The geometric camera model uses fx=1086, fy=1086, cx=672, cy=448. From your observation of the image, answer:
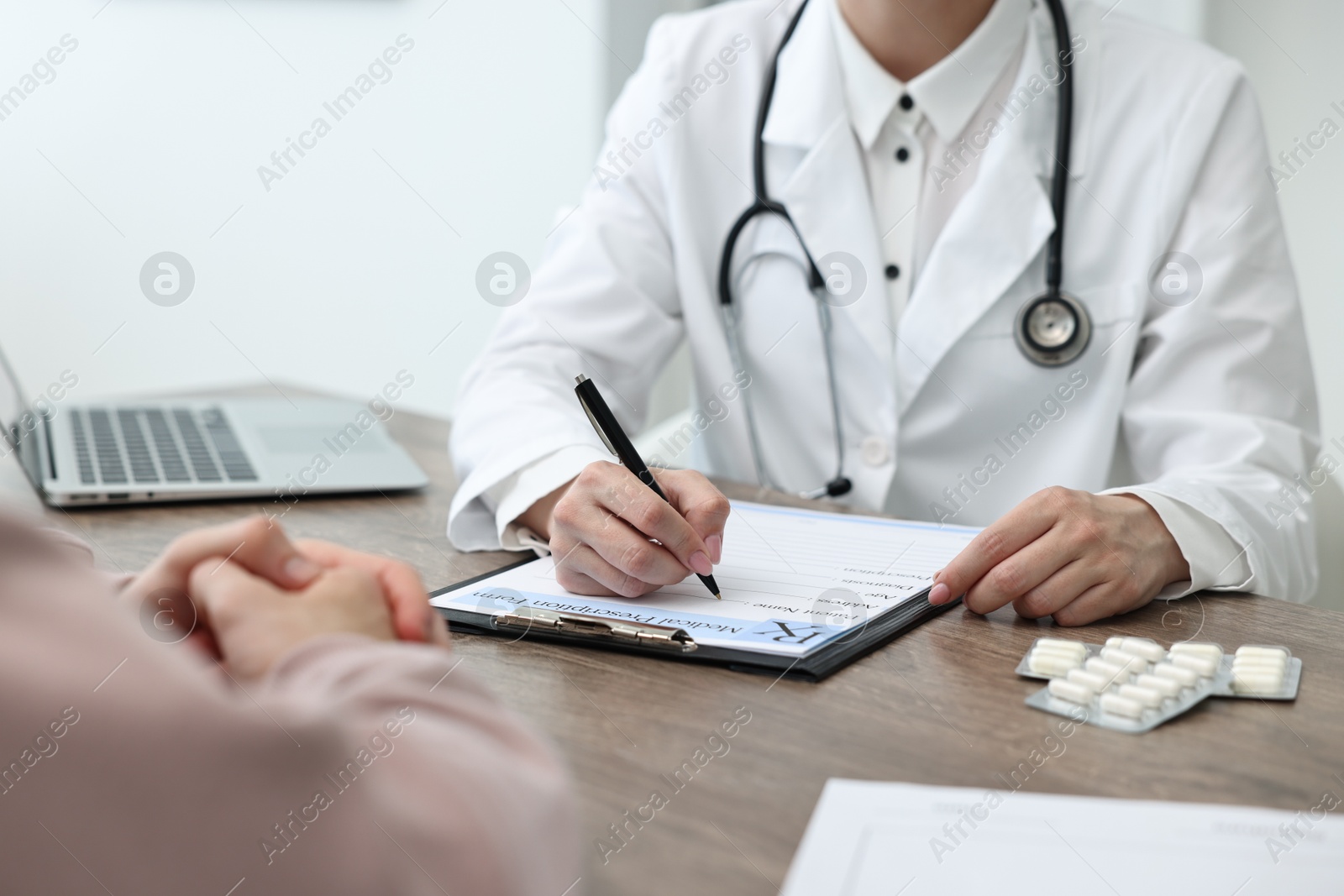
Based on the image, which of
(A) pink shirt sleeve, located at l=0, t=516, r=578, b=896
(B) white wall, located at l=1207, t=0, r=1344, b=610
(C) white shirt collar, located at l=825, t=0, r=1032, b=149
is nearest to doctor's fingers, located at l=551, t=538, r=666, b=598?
(A) pink shirt sleeve, located at l=0, t=516, r=578, b=896

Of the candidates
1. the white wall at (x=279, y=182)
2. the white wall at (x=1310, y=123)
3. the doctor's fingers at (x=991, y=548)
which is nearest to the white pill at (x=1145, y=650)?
the doctor's fingers at (x=991, y=548)

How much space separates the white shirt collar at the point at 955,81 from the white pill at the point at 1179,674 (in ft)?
2.84

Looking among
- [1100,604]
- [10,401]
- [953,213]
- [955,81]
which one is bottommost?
[1100,604]

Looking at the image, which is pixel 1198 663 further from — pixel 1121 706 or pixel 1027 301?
pixel 1027 301

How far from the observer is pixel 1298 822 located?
0.52 meters

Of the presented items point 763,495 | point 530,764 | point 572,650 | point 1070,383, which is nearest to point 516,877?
point 530,764

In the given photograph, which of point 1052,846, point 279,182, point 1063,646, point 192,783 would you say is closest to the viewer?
point 192,783

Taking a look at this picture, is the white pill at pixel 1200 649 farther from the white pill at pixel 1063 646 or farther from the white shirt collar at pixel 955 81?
the white shirt collar at pixel 955 81

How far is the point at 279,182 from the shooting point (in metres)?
2.79

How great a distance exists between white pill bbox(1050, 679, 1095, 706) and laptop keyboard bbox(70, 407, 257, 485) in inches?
34.0

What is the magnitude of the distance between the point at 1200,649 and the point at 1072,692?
0.12 m

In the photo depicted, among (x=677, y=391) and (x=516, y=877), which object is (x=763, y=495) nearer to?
(x=516, y=877)

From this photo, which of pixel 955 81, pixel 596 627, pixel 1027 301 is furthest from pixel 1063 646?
pixel 955 81

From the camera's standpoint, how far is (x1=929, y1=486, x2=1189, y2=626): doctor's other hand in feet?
2.61
